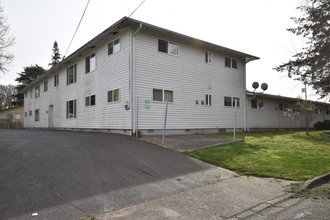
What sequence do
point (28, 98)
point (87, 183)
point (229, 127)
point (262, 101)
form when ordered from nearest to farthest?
1. point (87, 183)
2. point (229, 127)
3. point (262, 101)
4. point (28, 98)

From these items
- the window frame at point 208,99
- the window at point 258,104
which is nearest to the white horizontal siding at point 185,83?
the window frame at point 208,99

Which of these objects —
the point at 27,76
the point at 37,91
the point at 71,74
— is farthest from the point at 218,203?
the point at 27,76

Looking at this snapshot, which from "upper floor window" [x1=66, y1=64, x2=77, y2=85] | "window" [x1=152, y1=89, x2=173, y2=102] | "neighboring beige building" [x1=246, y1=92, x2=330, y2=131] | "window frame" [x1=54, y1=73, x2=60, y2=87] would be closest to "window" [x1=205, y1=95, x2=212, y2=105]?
"window" [x1=152, y1=89, x2=173, y2=102]

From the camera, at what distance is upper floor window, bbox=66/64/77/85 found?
60.3ft

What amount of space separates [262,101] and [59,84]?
54.8 feet

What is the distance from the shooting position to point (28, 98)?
30609 mm

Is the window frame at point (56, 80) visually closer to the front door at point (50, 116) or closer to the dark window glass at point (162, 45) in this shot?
the front door at point (50, 116)

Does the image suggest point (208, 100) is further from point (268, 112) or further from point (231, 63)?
point (268, 112)

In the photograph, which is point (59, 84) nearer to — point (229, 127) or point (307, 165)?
point (229, 127)

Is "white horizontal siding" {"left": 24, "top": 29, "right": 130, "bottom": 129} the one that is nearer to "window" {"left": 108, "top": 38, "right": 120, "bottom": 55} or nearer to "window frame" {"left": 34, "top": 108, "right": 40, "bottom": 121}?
"window" {"left": 108, "top": 38, "right": 120, "bottom": 55}

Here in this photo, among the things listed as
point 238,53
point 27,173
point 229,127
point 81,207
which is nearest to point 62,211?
point 81,207

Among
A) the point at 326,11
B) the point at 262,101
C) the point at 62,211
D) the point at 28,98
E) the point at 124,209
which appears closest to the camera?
the point at 62,211

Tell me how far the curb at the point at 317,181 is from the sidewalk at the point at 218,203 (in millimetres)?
402

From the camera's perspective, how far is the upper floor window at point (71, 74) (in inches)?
724
